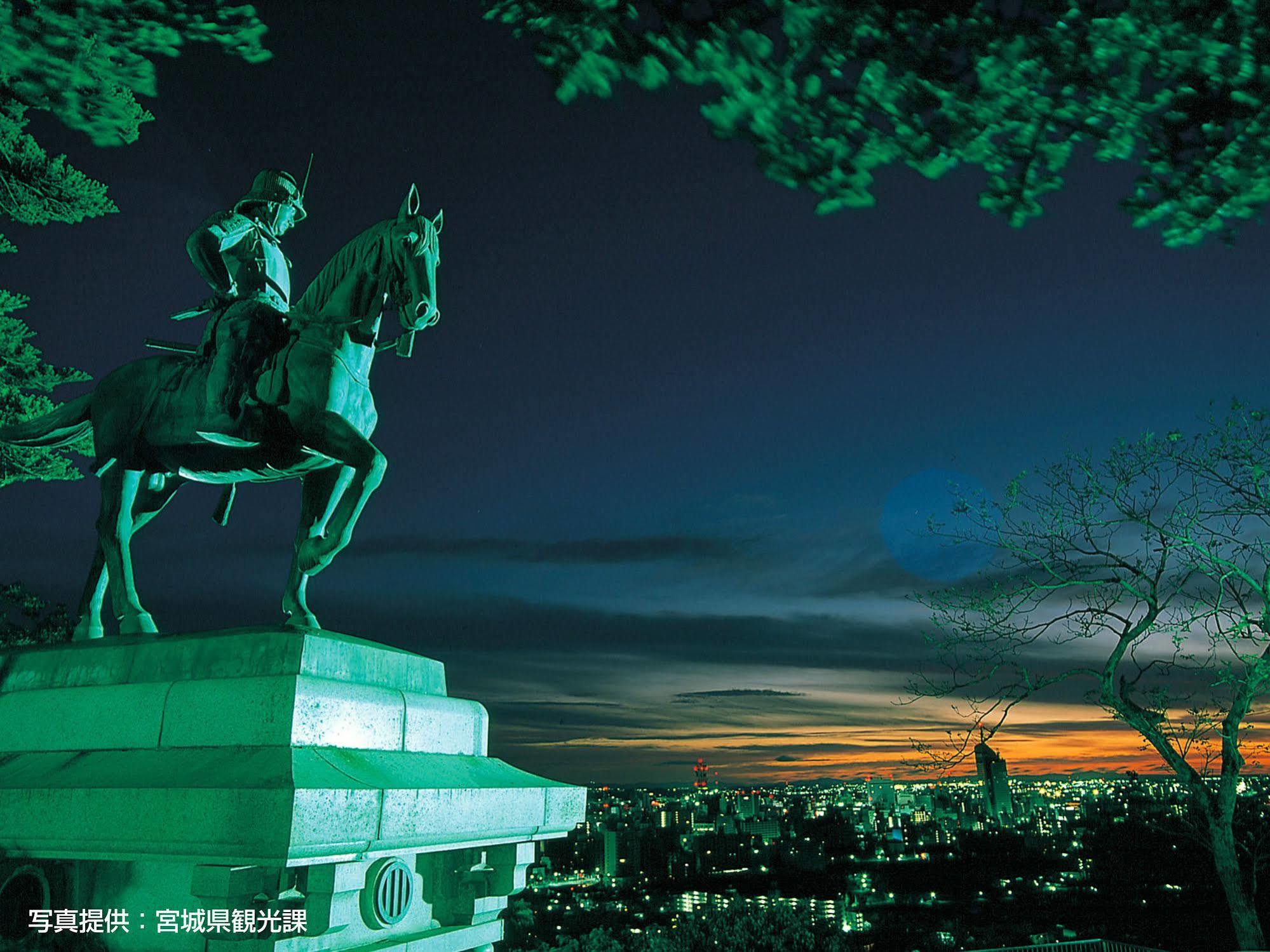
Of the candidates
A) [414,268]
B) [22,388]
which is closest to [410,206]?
[414,268]

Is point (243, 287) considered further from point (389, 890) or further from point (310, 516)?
point (389, 890)

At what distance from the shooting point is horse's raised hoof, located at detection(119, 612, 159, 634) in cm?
571

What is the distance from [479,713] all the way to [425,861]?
1021 mm

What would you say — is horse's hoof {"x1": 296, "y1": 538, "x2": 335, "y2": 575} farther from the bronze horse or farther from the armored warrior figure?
the armored warrior figure

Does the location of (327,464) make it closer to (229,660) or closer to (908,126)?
(229,660)

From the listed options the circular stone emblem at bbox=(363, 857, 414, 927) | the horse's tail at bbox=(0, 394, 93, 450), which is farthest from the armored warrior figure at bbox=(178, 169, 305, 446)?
the circular stone emblem at bbox=(363, 857, 414, 927)

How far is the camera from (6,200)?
12297 mm

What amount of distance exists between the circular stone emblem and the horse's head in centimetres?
305

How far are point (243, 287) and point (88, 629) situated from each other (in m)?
2.46

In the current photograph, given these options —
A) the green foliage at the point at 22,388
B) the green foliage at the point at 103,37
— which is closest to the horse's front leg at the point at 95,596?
the green foliage at the point at 103,37

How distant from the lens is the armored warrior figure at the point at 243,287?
18.5ft

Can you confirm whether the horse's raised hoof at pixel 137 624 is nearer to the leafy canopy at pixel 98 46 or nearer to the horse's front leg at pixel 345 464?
the horse's front leg at pixel 345 464

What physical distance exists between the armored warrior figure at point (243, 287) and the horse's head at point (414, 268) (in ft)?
2.80

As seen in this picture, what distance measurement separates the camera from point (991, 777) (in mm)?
13859
